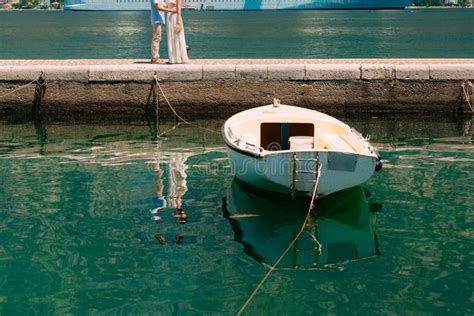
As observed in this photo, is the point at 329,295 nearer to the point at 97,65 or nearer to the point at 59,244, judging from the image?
the point at 59,244

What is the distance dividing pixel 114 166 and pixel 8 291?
546 centimetres

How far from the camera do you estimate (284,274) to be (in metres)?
8.48

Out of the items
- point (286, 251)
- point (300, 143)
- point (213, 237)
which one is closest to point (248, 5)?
point (300, 143)

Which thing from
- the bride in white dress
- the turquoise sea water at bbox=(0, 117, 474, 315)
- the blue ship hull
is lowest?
the blue ship hull

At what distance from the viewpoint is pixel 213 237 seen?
9.57m

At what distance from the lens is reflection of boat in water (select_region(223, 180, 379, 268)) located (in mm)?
9078

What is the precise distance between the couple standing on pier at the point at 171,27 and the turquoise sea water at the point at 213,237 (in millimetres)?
3189

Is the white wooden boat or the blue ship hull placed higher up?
the white wooden boat

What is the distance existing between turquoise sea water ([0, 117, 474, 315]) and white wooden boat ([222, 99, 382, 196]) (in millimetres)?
509

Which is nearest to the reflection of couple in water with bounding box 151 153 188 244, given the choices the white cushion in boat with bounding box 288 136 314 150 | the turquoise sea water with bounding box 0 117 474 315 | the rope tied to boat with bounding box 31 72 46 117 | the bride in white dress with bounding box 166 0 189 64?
the turquoise sea water with bounding box 0 117 474 315

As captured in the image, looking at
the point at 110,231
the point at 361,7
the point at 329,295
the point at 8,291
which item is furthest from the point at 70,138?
the point at 361,7

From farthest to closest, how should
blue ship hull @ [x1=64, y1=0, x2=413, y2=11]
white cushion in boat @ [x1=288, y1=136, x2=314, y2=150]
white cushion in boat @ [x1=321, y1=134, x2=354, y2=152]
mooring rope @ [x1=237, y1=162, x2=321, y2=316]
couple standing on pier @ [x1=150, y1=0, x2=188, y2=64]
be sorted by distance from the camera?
blue ship hull @ [x1=64, y1=0, x2=413, y2=11]
couple standing on pier @ [x1=150, y1=0, x2=188, y2=64]
white cushion in boat @ [x1=321, y1=134, x2=354, y2=152]
white cushion in boat @ [x1=288, y1=136, x2=314, y2=150]
mooring rope @ [x1=237, y1=162, x2=321, y2=316]

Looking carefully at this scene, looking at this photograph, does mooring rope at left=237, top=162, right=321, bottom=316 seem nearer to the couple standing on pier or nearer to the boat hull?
the boat hull

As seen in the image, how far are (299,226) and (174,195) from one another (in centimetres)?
222
